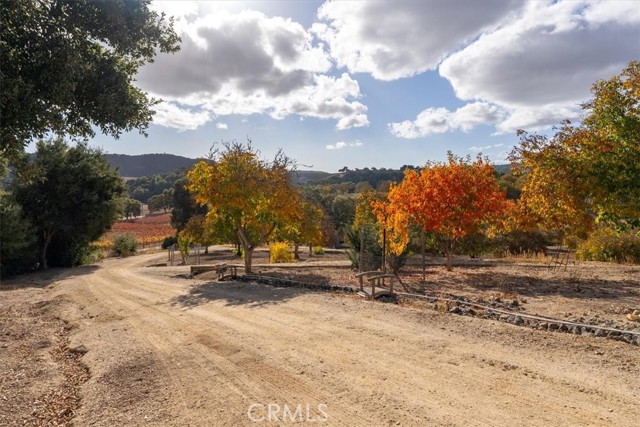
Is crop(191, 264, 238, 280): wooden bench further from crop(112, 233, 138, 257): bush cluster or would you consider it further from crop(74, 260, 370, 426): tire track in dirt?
crop(112, 233, 138, 257): bush cluster

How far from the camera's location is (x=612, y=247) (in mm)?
26875

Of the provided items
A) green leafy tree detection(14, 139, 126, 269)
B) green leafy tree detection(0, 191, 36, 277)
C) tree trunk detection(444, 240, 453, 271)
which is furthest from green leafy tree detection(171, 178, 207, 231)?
tree trunk detection(444, 240, 453, 271)

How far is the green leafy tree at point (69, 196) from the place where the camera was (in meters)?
28.7

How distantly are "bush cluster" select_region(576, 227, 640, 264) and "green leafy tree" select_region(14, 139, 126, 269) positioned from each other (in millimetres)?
36653

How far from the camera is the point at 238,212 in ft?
67.5

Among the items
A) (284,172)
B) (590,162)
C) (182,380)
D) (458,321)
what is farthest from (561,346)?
(284,172)

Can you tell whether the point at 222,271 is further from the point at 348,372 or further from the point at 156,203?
the point at 156,203

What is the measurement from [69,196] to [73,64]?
26566 millimetres

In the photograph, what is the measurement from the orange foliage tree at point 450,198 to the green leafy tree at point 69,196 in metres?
23.8

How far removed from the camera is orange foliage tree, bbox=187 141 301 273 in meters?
19.6

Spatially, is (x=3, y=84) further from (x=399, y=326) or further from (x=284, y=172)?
(x=284, y=172)

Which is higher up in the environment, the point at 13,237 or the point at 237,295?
the point at 13,237

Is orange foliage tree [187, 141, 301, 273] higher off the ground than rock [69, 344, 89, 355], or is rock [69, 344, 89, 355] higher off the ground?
orange foliage tree [187, 141, 301, 273]

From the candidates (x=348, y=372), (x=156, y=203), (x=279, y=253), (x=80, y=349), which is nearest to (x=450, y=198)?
(x=348, y=372)
